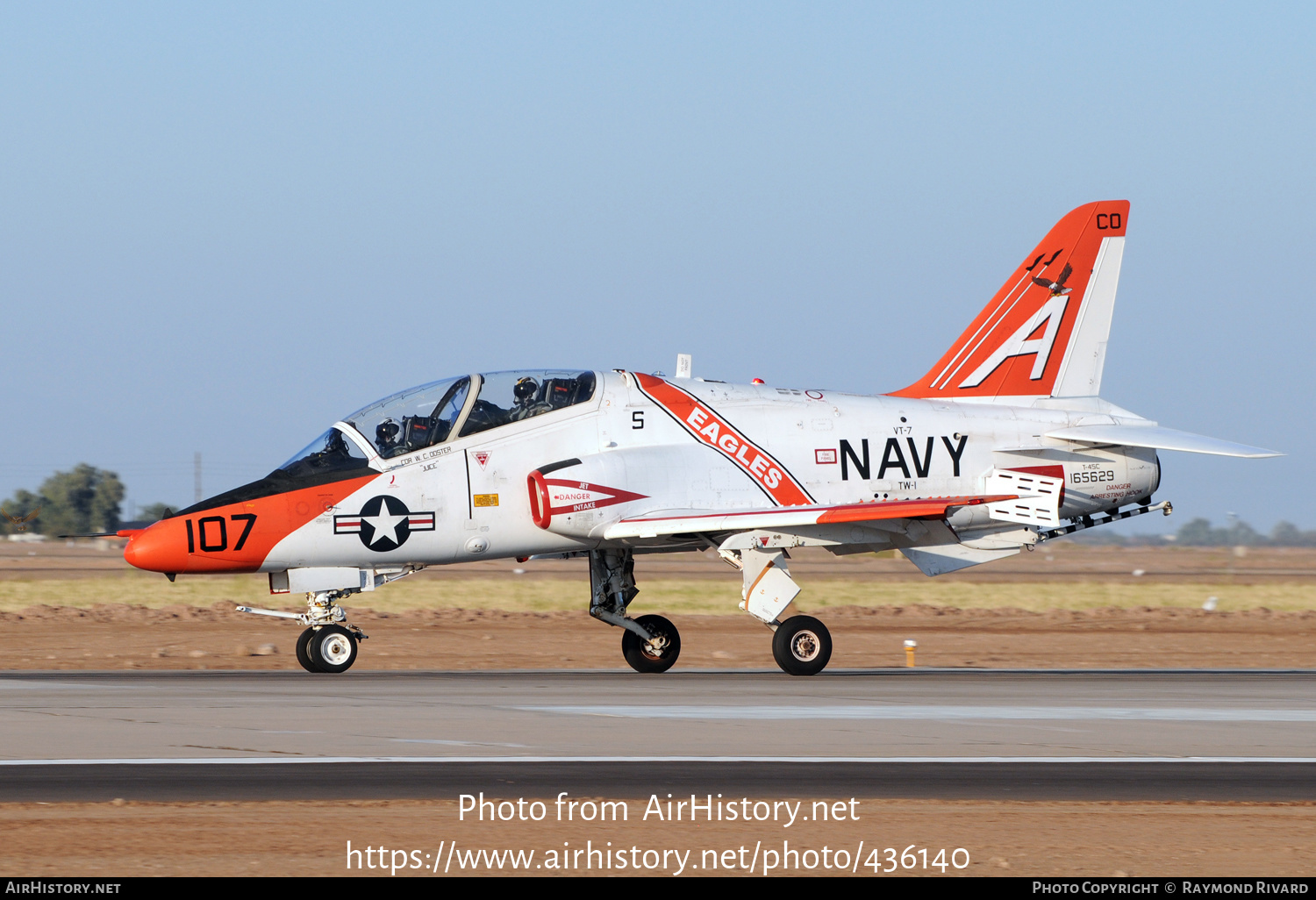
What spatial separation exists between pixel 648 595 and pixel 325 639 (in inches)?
890

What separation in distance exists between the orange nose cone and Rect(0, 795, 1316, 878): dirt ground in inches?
350

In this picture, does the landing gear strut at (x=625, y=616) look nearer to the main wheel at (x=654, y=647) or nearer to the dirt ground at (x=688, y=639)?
the main wheel at (x=654, y=647)

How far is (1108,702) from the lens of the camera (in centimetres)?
1559

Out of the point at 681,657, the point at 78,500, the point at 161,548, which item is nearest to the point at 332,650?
the point at 161,548

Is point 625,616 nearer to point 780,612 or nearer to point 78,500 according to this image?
point 780,612

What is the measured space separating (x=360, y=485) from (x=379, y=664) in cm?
470

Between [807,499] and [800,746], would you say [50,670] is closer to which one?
A: [807,499]

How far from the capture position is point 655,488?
763 inches

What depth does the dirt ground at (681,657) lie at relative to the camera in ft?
26.0

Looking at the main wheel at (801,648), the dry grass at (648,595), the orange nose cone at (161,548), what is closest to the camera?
the orange nose cone at (161,548)

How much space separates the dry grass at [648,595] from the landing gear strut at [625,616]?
1507 cm

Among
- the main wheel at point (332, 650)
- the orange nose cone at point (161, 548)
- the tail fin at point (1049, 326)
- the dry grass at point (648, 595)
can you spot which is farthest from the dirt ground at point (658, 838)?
the dry grass at point (648, 595)

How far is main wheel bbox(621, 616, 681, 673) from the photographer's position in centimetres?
2041

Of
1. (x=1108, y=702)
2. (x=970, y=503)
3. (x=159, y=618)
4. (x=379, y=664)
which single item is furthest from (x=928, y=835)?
(x=159, y=618)
